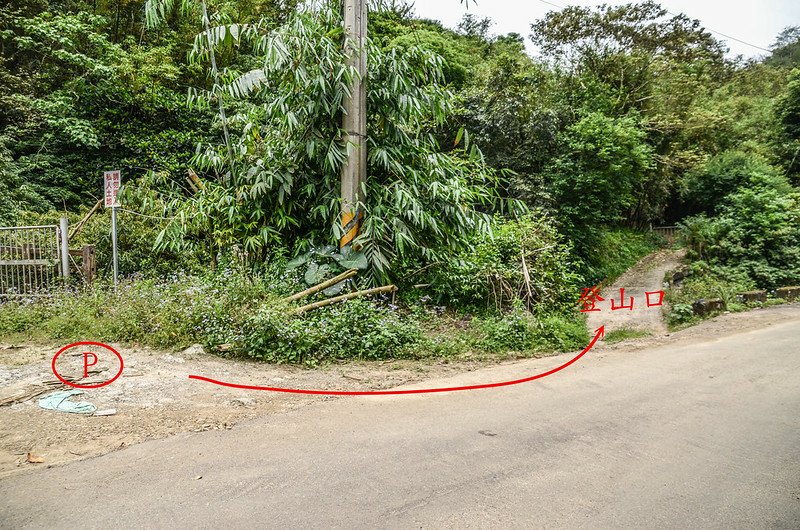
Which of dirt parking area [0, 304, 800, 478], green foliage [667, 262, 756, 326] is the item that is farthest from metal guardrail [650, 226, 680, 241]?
dirt parking area [0, 304, 800, 478]

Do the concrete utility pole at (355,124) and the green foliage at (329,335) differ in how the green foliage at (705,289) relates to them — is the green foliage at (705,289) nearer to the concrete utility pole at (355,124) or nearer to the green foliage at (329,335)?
the green foliage at (329,335)

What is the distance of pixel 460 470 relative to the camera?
2561 mm

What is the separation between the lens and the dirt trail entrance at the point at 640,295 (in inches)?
327

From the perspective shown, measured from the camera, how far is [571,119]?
14.8 m

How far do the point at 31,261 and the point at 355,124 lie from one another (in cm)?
522

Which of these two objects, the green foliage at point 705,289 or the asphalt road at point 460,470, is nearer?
the asphalt road at point 460,470

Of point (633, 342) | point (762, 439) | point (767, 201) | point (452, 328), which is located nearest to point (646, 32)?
point (767, 201)

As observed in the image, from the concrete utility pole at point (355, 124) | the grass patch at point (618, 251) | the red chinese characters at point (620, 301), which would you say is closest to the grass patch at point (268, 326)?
the concrete utility pole at point (355, 124)

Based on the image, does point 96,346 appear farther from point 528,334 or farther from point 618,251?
point 618,251

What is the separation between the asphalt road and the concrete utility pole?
2.99 meters

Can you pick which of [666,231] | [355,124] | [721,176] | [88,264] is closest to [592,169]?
[721,176]

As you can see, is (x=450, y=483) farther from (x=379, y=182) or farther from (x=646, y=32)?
(x=646, y=32)

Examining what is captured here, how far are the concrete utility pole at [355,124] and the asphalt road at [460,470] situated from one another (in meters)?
2.99

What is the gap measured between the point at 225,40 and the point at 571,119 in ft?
37.6
